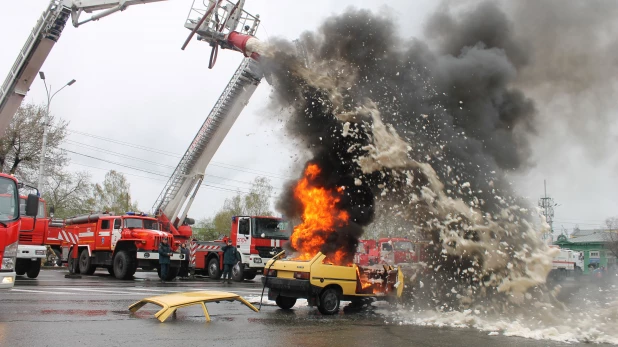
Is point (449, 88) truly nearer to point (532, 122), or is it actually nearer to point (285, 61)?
point (532, 122)

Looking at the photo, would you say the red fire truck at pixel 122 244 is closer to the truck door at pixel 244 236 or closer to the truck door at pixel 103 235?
the truck door at pixel 103 235

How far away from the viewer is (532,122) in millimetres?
11578

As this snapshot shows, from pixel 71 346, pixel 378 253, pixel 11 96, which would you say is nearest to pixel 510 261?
pixel 71 346

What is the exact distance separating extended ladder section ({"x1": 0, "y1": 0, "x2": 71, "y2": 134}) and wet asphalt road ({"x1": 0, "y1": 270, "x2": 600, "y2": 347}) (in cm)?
970

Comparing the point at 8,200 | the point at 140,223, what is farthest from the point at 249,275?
the point at 8,200

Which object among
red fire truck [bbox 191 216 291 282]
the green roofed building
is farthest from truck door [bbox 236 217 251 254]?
the green roofed building

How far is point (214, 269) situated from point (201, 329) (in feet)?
50.9

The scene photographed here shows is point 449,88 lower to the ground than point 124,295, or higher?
higher

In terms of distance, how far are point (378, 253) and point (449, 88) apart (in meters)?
13.2

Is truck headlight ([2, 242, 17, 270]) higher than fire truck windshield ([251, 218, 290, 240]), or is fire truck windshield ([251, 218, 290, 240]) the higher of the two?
fire truck windshield ([251, 218, 290, 240])

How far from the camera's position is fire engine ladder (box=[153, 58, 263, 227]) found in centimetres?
2162

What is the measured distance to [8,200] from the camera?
946cm

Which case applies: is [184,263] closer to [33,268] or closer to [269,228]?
[269,228]

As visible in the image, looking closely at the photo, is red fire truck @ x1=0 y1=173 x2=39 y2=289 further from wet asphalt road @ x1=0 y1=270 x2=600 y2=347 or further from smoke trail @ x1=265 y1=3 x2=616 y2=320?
smoke trail @ x1=265 y1=3 x2=616 y2=320
